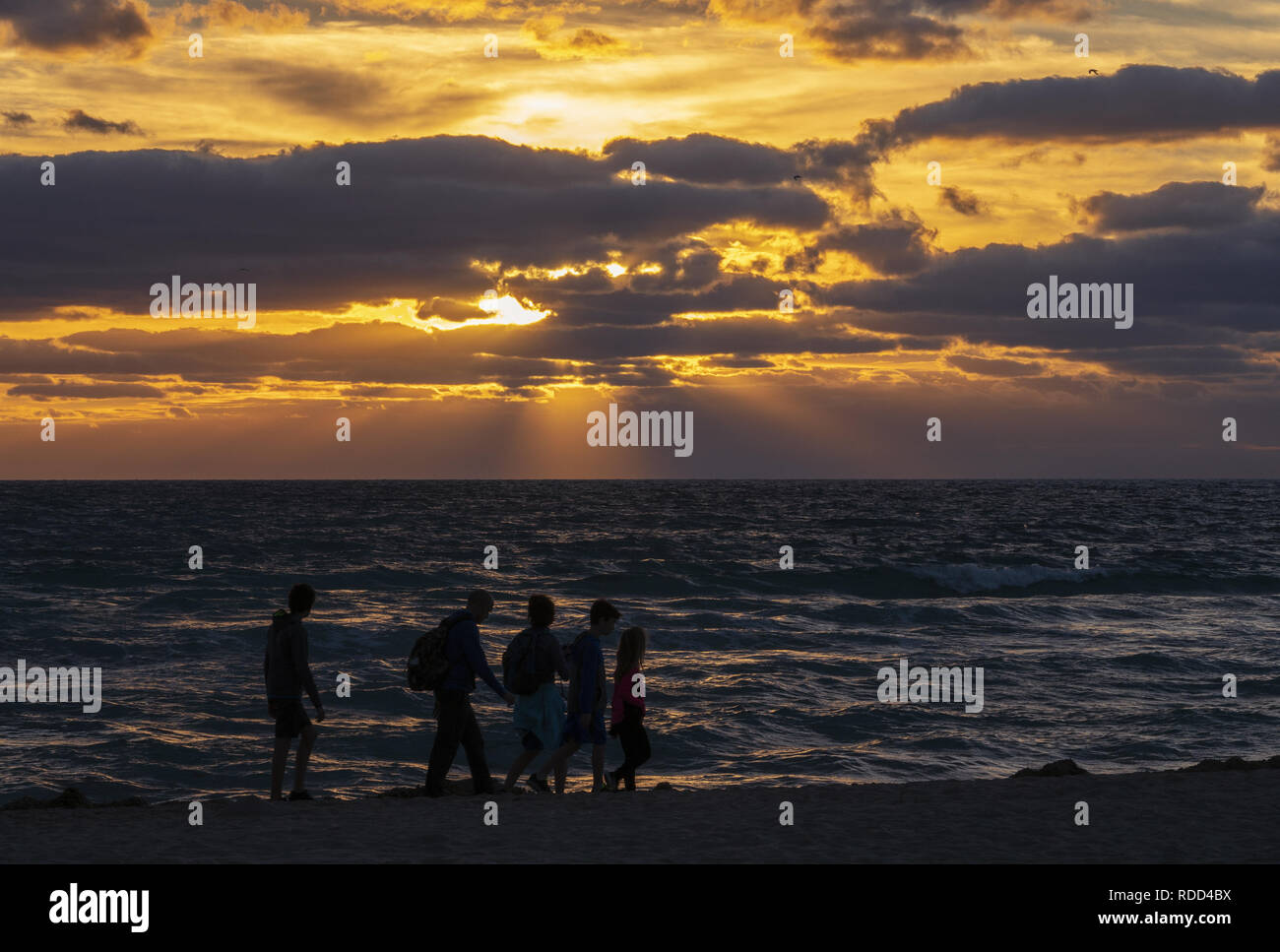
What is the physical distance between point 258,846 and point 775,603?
29.1m

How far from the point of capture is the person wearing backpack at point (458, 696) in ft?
34.8

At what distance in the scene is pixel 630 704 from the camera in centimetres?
1142

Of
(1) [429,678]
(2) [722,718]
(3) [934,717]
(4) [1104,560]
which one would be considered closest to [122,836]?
(1) [429,678]

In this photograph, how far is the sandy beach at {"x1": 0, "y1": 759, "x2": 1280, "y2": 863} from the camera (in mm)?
8305

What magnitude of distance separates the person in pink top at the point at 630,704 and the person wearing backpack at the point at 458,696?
1.04m

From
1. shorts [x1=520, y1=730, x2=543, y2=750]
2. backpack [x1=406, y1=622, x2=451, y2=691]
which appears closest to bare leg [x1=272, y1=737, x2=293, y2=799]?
backpack [x1=406, y1=622, x2=451, y2=691]

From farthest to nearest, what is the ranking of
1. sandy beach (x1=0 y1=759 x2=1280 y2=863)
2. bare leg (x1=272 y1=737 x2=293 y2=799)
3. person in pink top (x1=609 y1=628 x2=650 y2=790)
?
1. person in pink top (x1=609 y1=628 x2=650 y2=790)
2. bare leg (x1=272 y1=737 x2=293 y2=799)
3. sandy beach (x1=0 y1=759 x2=1280 y2=863)

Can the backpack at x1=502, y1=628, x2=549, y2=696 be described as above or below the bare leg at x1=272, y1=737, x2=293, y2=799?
above

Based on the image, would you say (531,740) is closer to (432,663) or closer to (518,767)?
(518,767)

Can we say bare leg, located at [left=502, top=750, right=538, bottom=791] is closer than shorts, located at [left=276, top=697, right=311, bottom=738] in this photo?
No

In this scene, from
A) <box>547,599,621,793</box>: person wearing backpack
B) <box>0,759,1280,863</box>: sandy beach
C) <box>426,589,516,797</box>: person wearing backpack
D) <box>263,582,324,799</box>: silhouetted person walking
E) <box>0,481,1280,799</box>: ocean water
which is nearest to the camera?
<box>0,759,1280,863</box>: sandy beach

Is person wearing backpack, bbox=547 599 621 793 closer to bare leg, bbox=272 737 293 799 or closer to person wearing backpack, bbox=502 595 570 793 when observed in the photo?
person wearing backpack, bbox=502 595 570 793

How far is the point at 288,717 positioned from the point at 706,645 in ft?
55.9

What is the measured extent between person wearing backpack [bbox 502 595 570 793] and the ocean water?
4.22 m
